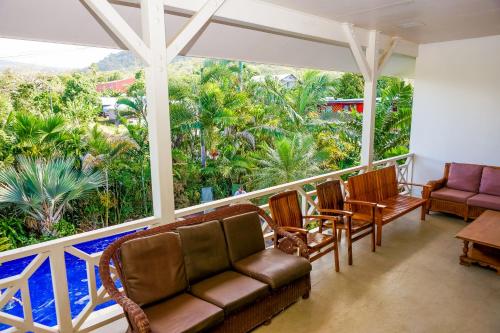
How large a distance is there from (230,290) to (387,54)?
5052mm

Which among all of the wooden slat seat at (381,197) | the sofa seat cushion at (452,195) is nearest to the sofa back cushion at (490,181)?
the sofa seat cushion at (452,195)

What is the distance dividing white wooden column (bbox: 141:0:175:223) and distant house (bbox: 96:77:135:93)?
25.3ft

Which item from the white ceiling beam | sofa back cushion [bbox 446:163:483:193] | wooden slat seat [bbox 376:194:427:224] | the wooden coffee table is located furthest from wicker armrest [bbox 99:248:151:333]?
sofa back cushion [bbox 446:163:483:193]

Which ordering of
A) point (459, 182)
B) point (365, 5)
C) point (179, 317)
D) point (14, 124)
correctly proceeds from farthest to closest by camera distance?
1. point (14, 124)
2. point (459, 182)
3. point (365, 5)
4. point (179, 317)

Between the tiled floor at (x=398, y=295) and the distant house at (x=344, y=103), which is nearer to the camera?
the tiled floor at (x=398, y=295)

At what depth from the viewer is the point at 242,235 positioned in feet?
10.9

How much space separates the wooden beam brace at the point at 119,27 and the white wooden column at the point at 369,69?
3.36 meters

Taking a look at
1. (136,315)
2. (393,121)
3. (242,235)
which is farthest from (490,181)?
(136,315)

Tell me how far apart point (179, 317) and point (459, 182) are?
5.77 meters

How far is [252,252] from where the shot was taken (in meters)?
3.38

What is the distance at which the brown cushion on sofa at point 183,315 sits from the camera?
227 cm

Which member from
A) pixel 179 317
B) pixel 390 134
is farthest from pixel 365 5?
pixel 390 134

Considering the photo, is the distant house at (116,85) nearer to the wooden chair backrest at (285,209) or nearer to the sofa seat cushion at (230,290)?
the wooden chair backrest at (285,209)

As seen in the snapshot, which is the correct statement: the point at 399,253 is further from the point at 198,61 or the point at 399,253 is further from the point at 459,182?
the point at 198,61
